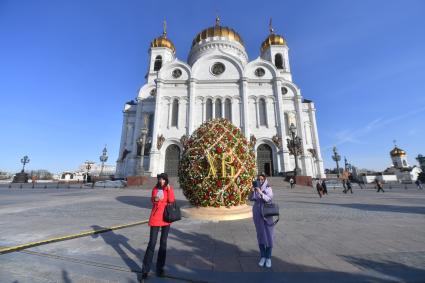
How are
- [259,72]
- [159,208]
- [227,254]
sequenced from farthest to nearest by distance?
[259,72], [227,254], [159,208]

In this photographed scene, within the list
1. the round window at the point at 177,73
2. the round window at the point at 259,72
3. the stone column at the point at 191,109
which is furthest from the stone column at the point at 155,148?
the round window at the point at 259,72

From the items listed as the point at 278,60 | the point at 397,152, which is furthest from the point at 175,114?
the point at 397,152

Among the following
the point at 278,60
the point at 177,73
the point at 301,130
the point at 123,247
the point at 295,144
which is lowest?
the point at 123,247

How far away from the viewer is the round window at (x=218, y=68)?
108ft

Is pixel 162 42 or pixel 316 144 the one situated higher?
pixel 162 42

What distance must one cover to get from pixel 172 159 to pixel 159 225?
26152mm

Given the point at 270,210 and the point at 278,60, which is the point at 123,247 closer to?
the point at 270,210

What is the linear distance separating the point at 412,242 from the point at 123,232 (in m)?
6.11

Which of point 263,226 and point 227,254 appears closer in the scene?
point 263,226

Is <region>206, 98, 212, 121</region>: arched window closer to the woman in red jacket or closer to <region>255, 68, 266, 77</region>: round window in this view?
<region>255, 68, 266, 77</region>: round window

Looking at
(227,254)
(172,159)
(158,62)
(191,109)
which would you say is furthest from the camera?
(158,62)

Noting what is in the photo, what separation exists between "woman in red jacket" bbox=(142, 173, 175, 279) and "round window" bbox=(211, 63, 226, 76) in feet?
105

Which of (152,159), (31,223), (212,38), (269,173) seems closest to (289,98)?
(269,173)

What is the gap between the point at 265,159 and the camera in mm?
28406
